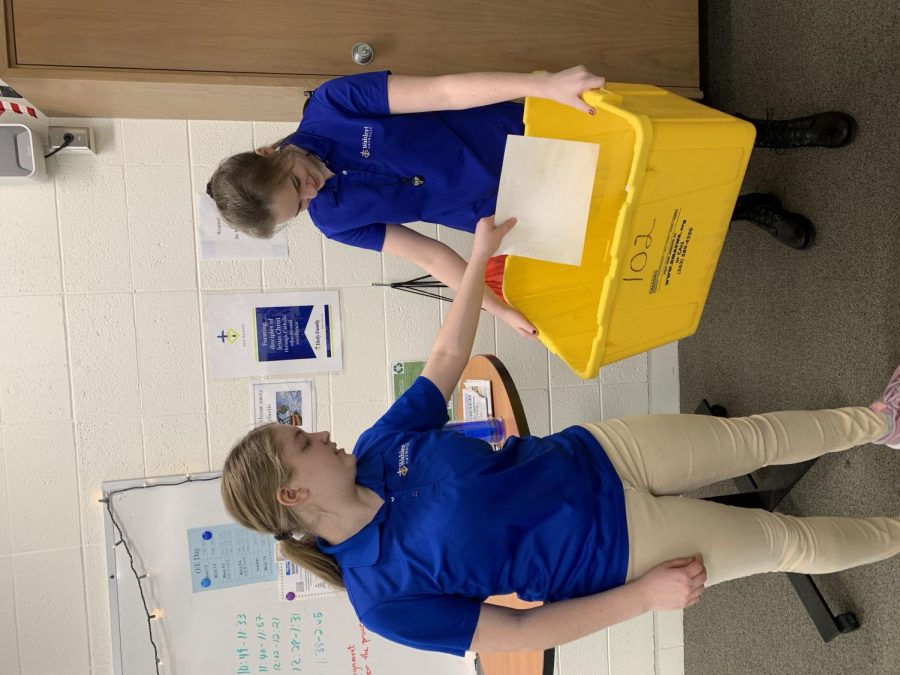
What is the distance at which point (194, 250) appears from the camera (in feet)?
7.30

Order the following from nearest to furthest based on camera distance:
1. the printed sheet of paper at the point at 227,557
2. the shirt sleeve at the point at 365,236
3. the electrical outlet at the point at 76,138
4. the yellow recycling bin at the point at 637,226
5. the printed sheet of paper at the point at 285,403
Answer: the yellow recycling bin at the point at 637,226 < the shirt sleeve at the point at 365,236 < the electrical outlet at the point at 76,138 < the printed sheet of paper at the point at 227,557 < the printed sheet of paper at the point at 285,403

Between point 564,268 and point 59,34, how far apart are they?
53.2 inches

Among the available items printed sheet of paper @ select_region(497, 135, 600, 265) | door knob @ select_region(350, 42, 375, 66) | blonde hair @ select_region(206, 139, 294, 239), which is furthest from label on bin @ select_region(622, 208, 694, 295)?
door knob @ select_region(350, 42, 375, 66)

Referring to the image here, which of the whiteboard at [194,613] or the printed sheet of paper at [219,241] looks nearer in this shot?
the whiteboard at [194,613]

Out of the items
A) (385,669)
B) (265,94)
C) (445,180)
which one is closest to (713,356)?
(445,180)

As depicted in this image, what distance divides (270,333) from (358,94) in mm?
987

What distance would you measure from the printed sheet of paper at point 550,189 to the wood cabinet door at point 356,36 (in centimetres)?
61

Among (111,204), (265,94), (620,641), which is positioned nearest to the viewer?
(265,94)

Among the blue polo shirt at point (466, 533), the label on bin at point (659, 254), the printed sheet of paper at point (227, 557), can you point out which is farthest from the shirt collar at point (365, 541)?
the printed sheet of paper at point (227, 557)

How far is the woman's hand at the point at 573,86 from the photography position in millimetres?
1302

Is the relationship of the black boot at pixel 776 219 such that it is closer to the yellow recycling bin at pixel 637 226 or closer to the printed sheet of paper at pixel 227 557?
the yellow recycling bin at pixel 637 226

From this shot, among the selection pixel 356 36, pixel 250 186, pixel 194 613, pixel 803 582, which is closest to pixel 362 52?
pixel 356 36

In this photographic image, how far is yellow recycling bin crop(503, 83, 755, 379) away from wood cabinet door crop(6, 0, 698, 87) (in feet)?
1.57

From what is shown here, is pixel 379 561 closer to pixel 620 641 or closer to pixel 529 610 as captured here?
pixel 529 610
